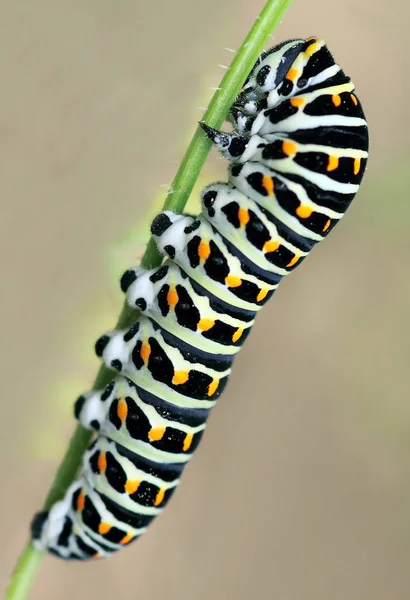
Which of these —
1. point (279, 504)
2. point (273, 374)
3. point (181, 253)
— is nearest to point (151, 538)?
point (279, 504)

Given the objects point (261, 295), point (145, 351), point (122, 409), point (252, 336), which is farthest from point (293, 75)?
point (252, 336)

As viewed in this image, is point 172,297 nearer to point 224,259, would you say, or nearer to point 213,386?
point 224,259

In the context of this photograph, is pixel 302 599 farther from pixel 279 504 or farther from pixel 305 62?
pixel 305 62

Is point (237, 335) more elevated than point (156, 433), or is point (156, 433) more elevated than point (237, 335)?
point (237, 335)

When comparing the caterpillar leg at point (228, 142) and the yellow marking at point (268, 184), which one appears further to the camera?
the yellow marking at point (268, 184)

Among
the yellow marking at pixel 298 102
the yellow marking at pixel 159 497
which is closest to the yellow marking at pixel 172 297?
the yellow marking at pixel 298 102

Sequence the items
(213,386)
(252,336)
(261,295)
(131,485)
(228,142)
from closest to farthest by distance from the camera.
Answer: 1. (228,142)
2. (261,295)
3. (213,386)
4. (131,485)
5. (252,336)

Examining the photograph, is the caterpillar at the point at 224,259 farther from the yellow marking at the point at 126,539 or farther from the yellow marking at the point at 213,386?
the yellow marking at the point at 126,539
